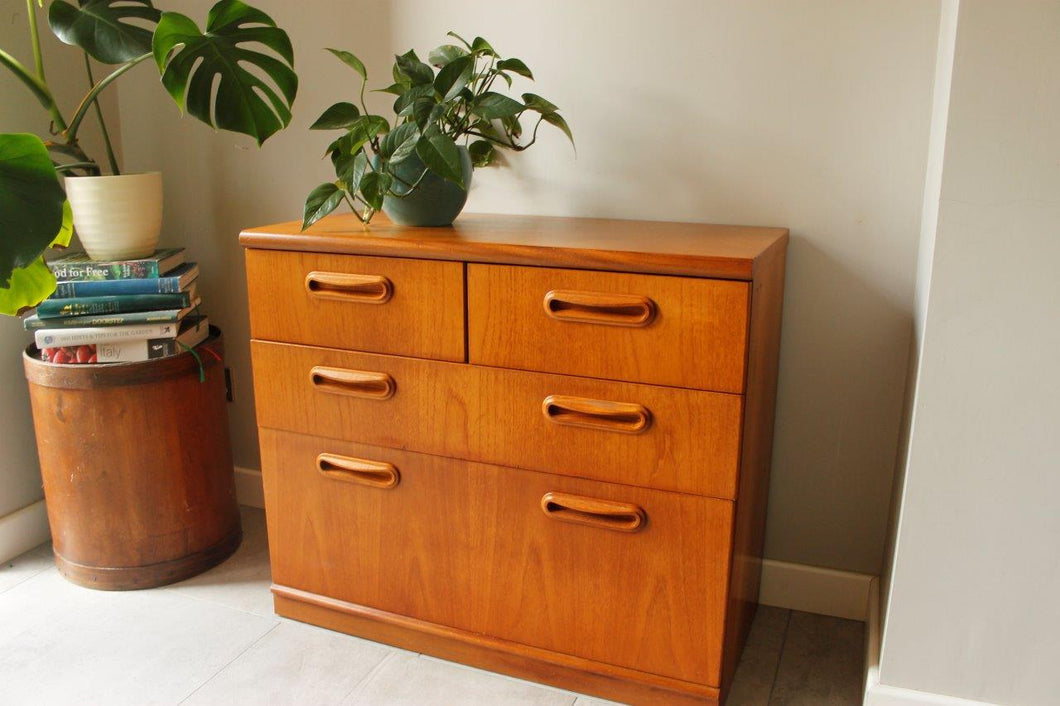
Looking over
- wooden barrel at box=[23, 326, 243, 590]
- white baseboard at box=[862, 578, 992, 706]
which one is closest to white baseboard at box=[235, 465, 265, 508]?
wooden barrel at box=[23, 326, 243, 590]

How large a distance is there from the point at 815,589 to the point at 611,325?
2.78ft

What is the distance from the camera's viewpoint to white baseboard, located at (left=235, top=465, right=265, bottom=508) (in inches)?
91.4

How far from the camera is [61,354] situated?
5.98 ft

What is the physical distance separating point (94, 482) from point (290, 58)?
0.98 m

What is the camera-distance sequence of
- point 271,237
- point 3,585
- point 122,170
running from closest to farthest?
1. point 271,237
2. point 3,585
3. point 122,170

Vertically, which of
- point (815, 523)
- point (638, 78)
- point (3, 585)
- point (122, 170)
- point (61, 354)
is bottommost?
point (3, 585)

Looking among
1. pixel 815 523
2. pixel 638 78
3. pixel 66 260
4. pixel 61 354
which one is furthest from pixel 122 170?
pixel 815 523

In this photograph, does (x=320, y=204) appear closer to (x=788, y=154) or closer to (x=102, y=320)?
(x=102, y=320)

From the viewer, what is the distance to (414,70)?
5.11 ft

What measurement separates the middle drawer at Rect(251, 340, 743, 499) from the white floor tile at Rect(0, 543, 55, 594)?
2.54 ft

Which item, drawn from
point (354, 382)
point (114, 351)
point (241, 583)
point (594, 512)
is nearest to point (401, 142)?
point (354, 382)

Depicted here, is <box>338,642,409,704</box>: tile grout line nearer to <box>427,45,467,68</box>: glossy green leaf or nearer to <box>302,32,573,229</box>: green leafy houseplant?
<box>302,32,573,229</box>: green leafy houseplant

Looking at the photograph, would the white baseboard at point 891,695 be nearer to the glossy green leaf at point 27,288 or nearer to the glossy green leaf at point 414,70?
the glossy green leaf at point 414,70

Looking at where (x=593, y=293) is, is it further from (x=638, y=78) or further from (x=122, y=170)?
(x=122, y=170)
